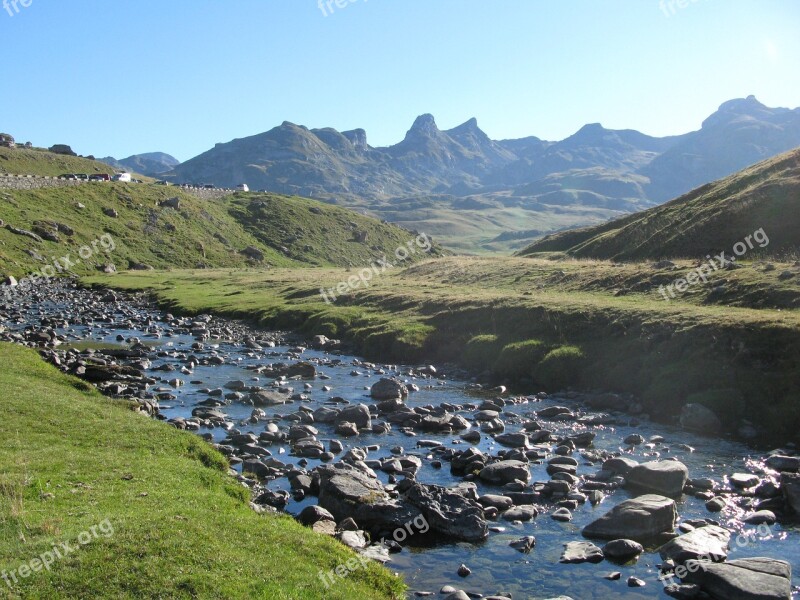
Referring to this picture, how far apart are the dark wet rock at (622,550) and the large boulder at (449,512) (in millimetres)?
3751

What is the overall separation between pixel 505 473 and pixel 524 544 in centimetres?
578

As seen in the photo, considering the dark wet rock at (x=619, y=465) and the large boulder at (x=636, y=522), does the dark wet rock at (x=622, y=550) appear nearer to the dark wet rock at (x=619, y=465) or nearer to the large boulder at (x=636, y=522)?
the large boulder at (x=636, y=522)

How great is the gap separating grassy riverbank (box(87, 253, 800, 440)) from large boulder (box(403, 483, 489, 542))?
17.7 meters

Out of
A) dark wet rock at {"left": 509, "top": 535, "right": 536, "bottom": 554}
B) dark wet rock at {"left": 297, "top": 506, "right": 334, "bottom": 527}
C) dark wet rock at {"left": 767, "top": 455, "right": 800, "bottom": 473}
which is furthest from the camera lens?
dark wet rock at {"left": 767, "top": 455, "right": 800, "bottom": 473}

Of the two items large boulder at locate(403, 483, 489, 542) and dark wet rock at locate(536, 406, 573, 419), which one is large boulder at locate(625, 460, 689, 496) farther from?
dark wet rock at locate(536, 406, 573, 419)

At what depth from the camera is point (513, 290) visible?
6588cm

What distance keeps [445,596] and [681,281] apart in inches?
1643

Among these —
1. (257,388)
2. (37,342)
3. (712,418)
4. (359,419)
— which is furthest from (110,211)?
(712,418)

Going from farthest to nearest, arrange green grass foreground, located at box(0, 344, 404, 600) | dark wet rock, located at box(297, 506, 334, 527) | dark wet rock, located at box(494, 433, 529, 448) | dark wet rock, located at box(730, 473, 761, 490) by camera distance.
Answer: dark wet rock, located at box(494, 433, 529, 448)
dark wet rock, located at box(730, 473, 761, 490)
dark wet rock, located at box(297, 506, 334, 527)
green grass foreground, located at box(0, 344, 404, 600)

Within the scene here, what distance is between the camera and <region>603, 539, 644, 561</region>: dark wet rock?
18922mm

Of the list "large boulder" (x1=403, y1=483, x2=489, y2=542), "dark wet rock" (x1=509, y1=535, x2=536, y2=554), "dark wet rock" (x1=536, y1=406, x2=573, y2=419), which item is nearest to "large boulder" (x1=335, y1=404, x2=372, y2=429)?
"dark wet rock" (x1=536, y1=406, x2=573, y2=419)

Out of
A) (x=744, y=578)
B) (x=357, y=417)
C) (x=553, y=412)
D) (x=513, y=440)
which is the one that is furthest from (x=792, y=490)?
(x=357, y=417)

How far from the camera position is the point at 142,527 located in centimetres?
1558

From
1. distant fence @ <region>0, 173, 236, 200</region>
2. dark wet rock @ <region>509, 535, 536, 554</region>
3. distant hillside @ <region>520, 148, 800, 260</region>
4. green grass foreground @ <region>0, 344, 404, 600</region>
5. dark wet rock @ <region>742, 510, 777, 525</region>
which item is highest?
distant fence @ <region>0, 173, 236, 200</region>
